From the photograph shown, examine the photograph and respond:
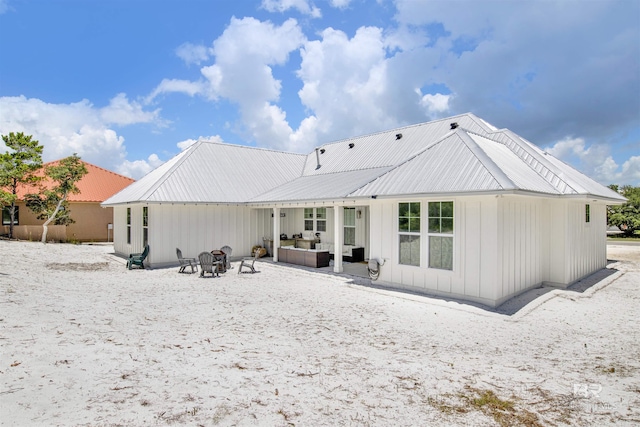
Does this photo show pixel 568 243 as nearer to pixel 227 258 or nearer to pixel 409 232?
pixel 409 232

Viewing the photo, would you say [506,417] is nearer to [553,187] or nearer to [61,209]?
[553,187]

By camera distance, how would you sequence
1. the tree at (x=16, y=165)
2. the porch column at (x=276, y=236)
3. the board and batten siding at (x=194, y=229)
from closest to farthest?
1. the board and batten siding at (x=194, y=229)
2. the porch column at (x=276, y=236)
3. the tree at (x=16, y=165)

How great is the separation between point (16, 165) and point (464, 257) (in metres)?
26.3

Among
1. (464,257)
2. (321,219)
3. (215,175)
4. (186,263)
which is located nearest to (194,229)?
(186,263)

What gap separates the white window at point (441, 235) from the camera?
8.62 m

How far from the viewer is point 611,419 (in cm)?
360

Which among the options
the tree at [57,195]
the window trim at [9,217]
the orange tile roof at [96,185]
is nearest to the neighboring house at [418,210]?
the tree at [57,195]

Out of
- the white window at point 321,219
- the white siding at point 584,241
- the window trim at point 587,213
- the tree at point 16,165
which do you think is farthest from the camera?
the tree at point 16,165

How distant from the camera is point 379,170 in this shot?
48.8 ft

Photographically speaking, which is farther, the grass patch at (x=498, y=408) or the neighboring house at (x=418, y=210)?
the neighboring house at (x=418, y=210)

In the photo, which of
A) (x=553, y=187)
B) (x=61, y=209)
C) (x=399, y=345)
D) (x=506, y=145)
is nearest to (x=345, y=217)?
(x=506, y=145)

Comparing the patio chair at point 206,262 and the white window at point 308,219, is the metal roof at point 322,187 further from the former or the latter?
the patio chair at point 206,262

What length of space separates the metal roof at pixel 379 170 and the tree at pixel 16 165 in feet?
29.9

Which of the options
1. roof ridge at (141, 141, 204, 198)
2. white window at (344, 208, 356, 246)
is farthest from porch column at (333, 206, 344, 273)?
roof ridge at (141, 141, 204, 198)
